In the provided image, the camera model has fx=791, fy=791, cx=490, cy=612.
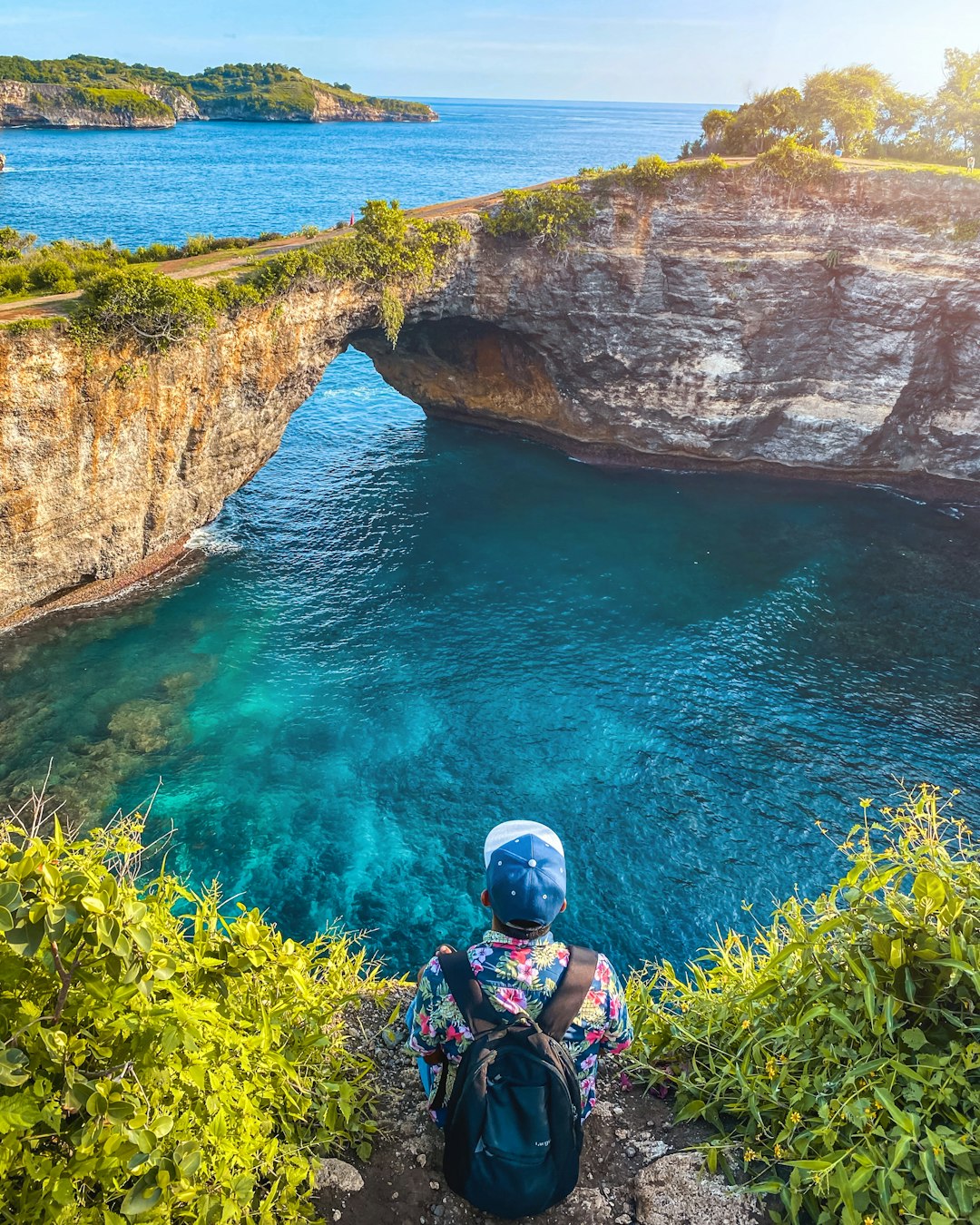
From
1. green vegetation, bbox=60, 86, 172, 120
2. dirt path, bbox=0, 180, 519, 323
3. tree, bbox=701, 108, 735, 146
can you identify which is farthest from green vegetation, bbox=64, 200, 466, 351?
green vegetation, bbox=60, 86, 172, 120

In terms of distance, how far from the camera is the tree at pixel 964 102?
1537 inches

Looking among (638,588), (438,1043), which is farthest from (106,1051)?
(638,588)

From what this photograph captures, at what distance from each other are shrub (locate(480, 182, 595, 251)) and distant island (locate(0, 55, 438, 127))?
6035 inches

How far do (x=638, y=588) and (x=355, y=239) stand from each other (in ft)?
58.2

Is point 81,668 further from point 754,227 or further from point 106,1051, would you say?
point 754,227

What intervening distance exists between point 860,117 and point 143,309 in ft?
119

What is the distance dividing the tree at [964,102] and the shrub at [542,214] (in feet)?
64.1

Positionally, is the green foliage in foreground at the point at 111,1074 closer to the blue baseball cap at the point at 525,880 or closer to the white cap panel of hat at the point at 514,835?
the blue baseball cap at the point at 525,880

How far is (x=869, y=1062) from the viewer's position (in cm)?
570

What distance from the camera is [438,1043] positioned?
5.76 meters

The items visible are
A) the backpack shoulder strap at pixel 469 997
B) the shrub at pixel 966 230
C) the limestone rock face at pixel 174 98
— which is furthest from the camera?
the limestone rock face at pixel 174 98

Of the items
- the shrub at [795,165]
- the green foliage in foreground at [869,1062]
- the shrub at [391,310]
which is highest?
the shrub at [795,165]

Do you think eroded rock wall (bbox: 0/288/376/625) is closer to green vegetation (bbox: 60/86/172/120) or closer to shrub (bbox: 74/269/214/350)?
shrub (bbox: 74/269/214/350)

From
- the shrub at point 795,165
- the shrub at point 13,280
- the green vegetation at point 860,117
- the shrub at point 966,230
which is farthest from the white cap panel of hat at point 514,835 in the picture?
the green vegetation at point 860,117
